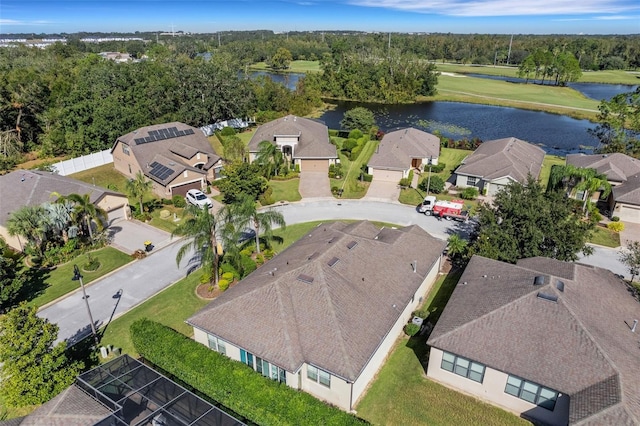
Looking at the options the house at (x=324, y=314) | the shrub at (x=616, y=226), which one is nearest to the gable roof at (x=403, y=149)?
the shrub at (x=616, y=226)

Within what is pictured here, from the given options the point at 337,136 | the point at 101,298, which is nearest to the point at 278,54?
the point at 337,136

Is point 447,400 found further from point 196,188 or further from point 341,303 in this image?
point 196,188

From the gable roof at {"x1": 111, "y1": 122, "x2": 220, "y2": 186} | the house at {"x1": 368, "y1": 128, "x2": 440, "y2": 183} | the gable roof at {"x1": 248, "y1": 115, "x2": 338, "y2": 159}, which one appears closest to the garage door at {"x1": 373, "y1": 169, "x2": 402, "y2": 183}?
the house at {"x1": 368, "y1": 128, "x2": 440, "y2": 183}

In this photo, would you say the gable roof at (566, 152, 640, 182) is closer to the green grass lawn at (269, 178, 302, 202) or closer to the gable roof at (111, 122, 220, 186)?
the green grass lawn at (269, 178, 302, 202)

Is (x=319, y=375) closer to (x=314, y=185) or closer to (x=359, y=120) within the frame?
(x=314, y=185)

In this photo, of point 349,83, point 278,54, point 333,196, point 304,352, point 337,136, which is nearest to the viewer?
point 304,352
